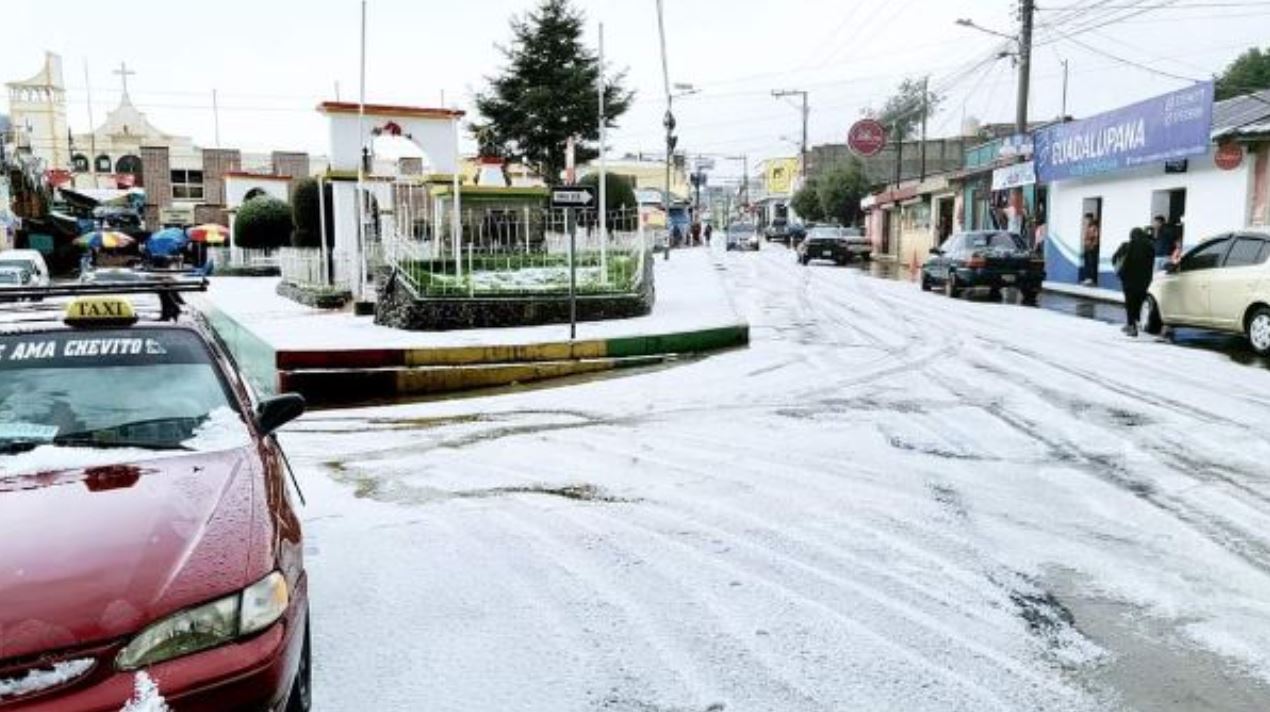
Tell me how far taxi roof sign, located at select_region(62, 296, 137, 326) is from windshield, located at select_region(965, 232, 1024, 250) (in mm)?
20199

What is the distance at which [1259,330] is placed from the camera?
12.5 metres

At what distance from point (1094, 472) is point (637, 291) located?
9450 millimetres

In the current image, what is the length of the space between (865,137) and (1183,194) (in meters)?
21.1

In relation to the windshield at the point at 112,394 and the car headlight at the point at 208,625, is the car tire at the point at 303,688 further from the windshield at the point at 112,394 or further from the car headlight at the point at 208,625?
the windshield at the point at 112,394

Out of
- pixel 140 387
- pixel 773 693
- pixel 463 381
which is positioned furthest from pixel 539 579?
pixel 463 381

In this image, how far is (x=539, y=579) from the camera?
477 centimetres

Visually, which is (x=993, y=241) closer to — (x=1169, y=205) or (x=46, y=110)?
(x=1169, y=205)

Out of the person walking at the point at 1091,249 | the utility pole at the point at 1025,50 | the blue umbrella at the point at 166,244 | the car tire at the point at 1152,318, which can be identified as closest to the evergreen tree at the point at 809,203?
the utility pole at the point at 1025,50

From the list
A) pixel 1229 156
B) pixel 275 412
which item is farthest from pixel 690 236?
pixel 275 412

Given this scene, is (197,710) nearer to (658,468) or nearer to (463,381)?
(658,468)

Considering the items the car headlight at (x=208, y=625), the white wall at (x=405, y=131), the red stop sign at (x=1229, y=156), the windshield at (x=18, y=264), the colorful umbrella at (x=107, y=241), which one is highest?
the white wall at (x=405, y=131)

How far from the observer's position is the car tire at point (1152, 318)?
47.8 ft

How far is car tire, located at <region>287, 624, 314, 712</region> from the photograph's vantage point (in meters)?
3.05

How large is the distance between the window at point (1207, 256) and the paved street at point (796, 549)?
3949 mm
